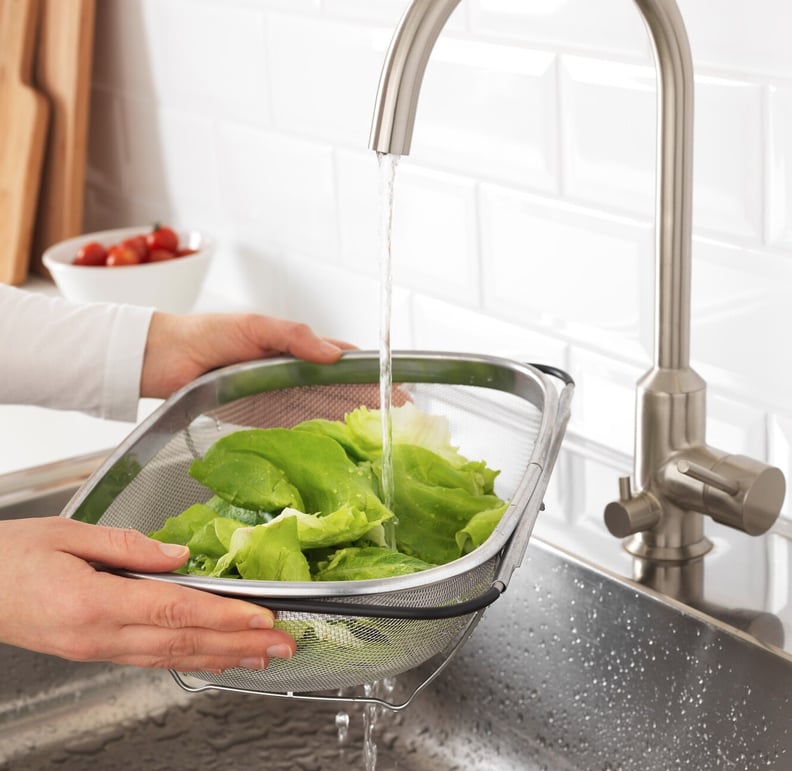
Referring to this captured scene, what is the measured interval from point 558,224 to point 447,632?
49cm

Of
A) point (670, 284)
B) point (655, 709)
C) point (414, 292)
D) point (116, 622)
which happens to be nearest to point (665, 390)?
point (670, 284)

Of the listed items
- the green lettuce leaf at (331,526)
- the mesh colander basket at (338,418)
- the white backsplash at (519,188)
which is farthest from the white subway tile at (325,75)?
the green lettuce leaf at (331,526)

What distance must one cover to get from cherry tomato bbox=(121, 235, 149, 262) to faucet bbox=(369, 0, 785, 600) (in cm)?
83

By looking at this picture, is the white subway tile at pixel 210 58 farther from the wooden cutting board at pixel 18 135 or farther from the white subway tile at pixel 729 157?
the white subway tile at pixel 729 157

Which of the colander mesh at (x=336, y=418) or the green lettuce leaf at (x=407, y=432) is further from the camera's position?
the green lettuce leaf at (x=407, y=432)

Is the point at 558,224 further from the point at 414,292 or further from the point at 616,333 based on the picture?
the point at 414,292

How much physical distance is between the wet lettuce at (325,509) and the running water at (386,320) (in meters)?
0.01

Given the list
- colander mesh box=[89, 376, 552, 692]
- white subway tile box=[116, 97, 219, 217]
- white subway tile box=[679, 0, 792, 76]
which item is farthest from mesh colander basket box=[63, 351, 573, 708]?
white subway tile box=[116, 97, 219, 217]

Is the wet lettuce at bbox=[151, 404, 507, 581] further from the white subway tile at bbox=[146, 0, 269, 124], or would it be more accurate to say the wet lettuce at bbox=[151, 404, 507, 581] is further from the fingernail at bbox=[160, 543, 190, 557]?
the white subway tile at bbox=[146, 0, 269, 124]

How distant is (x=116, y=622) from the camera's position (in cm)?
60

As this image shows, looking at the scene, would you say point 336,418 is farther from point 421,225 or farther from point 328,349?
point 421,225

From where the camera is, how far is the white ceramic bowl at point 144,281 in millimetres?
1438

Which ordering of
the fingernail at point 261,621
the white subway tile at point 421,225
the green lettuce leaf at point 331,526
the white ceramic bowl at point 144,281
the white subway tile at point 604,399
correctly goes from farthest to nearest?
the white ceramic bowl at point 144,281
the white subway tile at point 421,225
the white subway tile at point 604,399
the green lettuce leaf at point 331,526
the fingernail at point 261,621

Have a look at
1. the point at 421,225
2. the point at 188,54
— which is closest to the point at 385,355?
the point at 421,225
